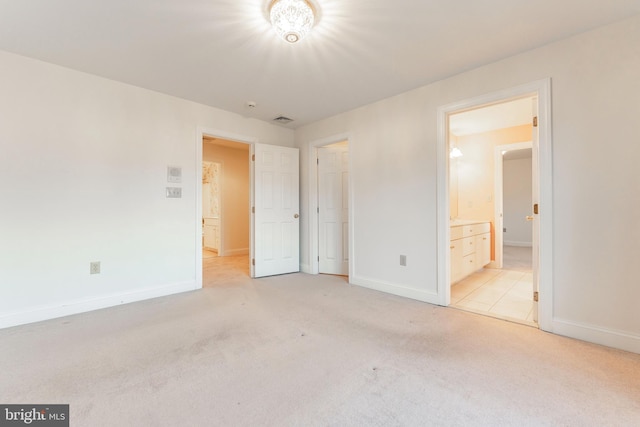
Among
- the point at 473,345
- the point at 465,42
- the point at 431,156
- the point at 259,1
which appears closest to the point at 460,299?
the point at 473,345

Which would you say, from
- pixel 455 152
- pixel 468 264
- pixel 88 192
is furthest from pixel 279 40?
pixel 455 152

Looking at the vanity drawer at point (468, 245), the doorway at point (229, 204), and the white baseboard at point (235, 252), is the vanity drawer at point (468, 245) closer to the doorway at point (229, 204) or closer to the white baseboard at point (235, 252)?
the doorway at point (229, 204)

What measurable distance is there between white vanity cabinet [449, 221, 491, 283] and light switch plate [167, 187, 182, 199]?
3.31 meters

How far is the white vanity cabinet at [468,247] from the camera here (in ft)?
10.9

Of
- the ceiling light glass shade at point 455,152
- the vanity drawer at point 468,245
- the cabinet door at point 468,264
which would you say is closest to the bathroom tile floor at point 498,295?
the cabinet door at point 468,264

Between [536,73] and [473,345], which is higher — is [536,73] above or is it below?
above

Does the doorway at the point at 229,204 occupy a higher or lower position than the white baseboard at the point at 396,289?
higher

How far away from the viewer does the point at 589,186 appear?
6.59 ft

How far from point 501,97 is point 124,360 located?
3.65 m

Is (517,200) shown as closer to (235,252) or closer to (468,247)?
(468,247)

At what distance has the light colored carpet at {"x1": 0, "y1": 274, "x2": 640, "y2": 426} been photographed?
1287mm

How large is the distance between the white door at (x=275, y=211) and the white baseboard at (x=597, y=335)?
3204 millimetres

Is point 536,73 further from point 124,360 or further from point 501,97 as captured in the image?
point 124,360

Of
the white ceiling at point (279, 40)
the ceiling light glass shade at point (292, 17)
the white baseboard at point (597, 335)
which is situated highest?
the white ceiling at point (279, 40)
